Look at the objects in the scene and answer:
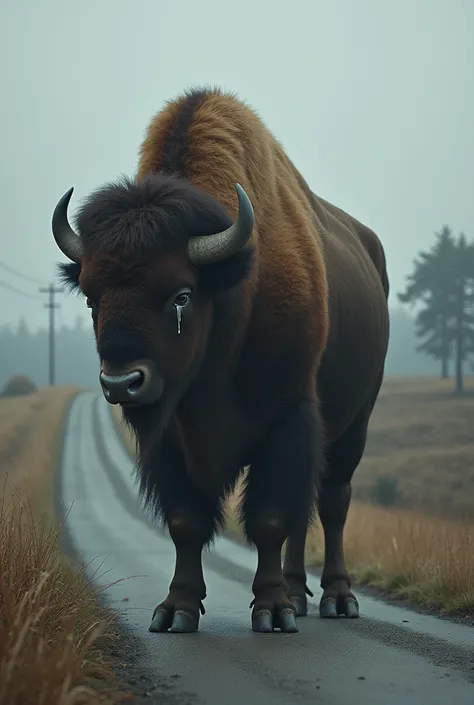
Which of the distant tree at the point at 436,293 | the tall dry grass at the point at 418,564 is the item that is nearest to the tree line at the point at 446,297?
the distant tree at the point at 436,293

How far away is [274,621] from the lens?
8.18 meters

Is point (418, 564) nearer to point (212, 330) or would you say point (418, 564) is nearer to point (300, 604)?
point (300, 604)

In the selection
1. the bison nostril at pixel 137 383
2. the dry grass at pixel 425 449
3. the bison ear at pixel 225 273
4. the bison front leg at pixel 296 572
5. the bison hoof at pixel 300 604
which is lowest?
the dry grass at pixel 425 449

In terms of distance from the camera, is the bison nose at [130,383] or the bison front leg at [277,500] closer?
the bison nose at [130,383]

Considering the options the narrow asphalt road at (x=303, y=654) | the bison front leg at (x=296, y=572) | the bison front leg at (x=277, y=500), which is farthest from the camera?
the bison front leg at (x=296, y=572)

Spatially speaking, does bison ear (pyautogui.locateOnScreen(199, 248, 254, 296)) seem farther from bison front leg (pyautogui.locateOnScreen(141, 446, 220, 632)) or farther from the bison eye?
bison front leg (pyautogui.locateOnScreen(141, 446, 220, 632))

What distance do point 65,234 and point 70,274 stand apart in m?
0.27

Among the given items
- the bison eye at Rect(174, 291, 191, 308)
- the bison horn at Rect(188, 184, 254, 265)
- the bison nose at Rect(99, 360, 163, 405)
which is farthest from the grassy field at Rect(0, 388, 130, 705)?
the bison horn at Rect(188, 184, 254, 265)

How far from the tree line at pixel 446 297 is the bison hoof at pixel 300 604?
61.2 metres

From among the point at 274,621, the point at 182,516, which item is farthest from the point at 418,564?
the point at 182,516

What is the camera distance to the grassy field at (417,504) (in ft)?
33.1

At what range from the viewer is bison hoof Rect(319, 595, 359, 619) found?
9.47 meters

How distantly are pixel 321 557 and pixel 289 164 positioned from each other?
20.4 feet

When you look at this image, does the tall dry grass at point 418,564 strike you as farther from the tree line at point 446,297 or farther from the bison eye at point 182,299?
the tree line at point 446,297
